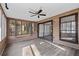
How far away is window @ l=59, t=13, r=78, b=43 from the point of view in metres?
2.31

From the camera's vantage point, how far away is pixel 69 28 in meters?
2.36

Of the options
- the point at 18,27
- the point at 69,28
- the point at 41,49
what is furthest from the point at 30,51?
the point at 69,28

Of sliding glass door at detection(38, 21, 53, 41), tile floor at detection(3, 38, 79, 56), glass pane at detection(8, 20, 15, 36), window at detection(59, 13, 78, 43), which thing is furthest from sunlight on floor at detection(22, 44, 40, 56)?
window at detection(59, 13, 78, 43)

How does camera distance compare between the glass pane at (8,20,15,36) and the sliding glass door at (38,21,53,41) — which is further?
the sliding glass door at (38,21,53,41)

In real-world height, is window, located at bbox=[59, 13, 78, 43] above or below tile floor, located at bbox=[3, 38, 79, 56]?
above

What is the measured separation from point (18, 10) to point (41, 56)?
1313mm

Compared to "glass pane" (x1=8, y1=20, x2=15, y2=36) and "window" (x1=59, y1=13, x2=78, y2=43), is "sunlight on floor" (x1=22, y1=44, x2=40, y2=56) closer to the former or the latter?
"glass pane" (x1=8, y1=20, x2=15, y2=36)

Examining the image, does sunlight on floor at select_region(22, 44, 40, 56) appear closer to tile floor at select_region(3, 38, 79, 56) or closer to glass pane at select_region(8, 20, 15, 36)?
tile floor at select_region(3, 38, 79, 56)

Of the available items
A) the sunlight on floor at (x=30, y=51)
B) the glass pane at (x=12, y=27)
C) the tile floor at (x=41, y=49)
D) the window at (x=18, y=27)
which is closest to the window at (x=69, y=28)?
the tile floor at (x=41, y=49)

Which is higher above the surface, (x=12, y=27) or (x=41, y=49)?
(x=12, y=27)

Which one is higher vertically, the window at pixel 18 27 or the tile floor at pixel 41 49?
the window at pixel 18 27

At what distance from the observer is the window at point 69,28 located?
2.31 meters

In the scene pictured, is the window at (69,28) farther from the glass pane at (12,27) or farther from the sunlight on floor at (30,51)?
the glass pane at (12,27)

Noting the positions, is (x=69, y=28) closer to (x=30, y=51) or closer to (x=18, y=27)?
(x=30, y=51)
